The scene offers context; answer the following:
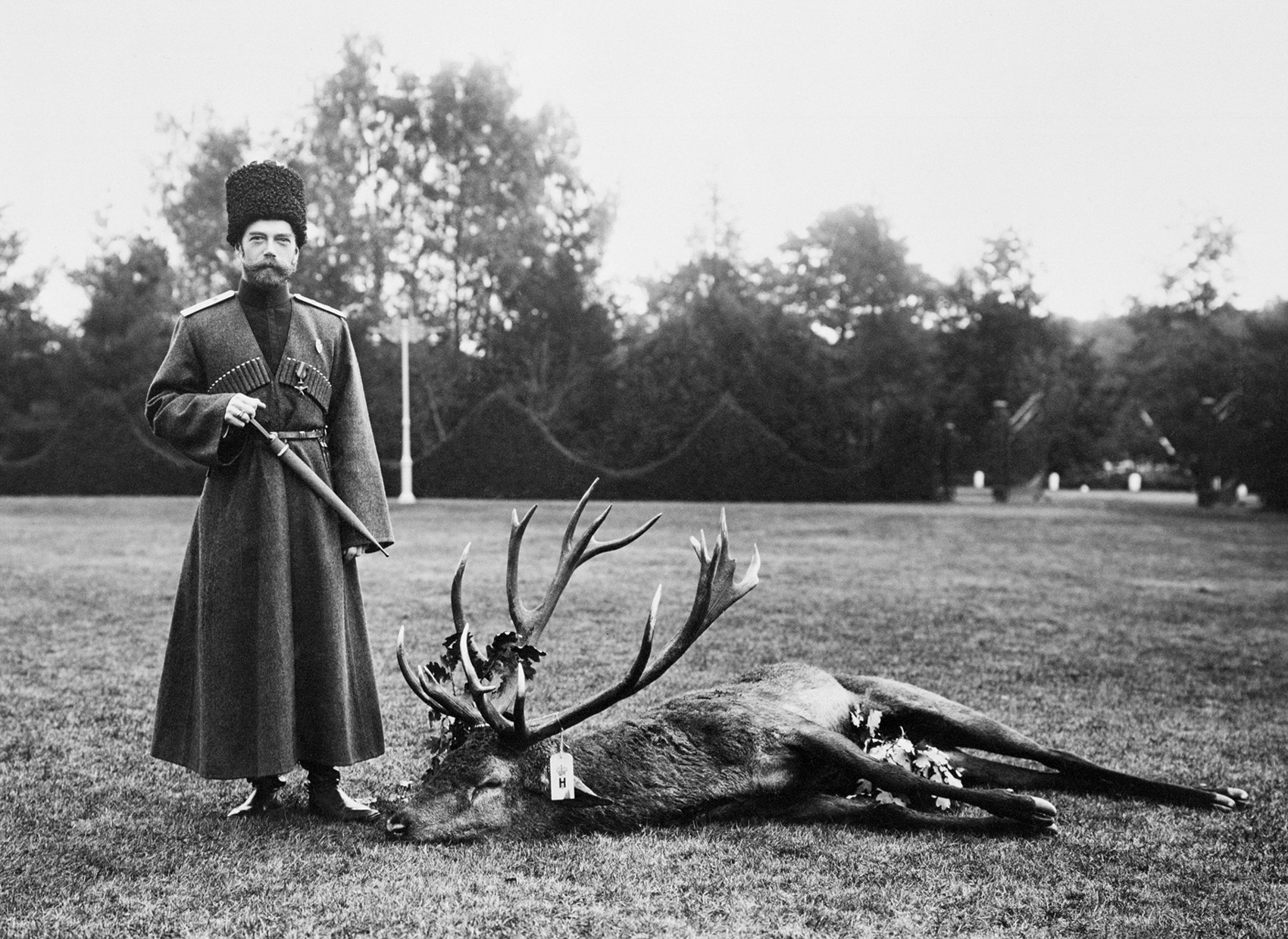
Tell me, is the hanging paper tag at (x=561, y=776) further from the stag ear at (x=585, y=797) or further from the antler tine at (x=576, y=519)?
the antler tine at (x=576, y=519)

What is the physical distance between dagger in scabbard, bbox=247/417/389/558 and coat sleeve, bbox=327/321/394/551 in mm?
88

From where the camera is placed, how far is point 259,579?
→ 372 cm

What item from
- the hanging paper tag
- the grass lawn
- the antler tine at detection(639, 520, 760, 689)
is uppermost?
the antler tine at detection(639, 520, 760, 689)

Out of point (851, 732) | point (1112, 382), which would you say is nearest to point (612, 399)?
point (1112, 382)

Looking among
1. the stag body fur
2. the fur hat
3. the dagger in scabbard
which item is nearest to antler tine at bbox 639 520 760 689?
the stag body fur

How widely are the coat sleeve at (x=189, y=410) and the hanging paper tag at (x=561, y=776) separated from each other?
1432 mm

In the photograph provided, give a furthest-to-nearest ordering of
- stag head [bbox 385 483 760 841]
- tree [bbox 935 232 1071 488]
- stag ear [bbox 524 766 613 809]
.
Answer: tree [bbox 935 232 1071 488] → stag ear [bbox 524 766 613 809] → stag head [bbox 385 483 760 841]

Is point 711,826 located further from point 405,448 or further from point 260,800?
point 405,448

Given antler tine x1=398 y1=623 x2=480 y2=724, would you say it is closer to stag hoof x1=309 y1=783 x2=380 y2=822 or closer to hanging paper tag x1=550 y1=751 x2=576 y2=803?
hanging paper tag x1=550 y1=751 x2=576 y2=803

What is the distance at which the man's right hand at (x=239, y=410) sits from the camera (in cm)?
364

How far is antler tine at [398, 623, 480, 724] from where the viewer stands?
3.46 meters

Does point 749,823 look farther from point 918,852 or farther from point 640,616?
point 640,616

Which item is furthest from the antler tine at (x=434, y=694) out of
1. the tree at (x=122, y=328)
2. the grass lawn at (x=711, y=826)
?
the tree at (x=122, y=328)

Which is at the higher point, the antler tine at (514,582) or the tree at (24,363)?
the tree at (24,363)
